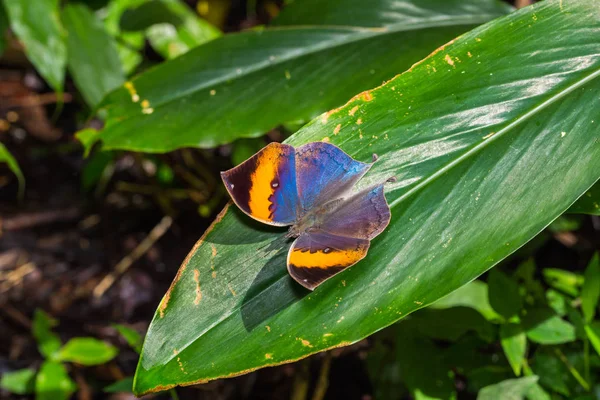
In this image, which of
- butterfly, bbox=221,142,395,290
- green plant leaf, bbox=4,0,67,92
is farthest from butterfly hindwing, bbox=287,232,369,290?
green plant leaf, bbox=4,0,67,92

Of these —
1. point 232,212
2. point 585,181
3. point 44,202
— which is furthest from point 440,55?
point 44,202

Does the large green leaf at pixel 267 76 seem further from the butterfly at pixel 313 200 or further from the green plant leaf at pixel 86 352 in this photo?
the green plant leaf at pixel 86 352

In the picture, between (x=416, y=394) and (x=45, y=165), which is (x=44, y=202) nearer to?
(x=45, y=165)

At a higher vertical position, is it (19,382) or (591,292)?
(591,292)

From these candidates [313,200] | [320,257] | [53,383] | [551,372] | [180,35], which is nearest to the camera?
[320,257]

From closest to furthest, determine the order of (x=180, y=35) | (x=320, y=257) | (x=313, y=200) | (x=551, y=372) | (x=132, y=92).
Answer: (x=320, y=257)
(x=313, y=200)
(x=551, y=372)
(x=132, y=92)
(x=180, y=35)

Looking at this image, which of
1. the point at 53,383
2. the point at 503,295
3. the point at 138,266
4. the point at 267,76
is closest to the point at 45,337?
the point at 53,383

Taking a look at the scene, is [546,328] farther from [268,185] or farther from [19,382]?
[19,382]
